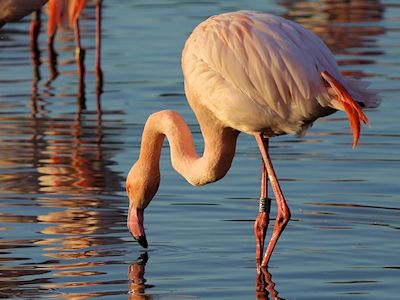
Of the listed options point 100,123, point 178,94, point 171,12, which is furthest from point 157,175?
point 171,12

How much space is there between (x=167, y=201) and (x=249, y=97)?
1.66m

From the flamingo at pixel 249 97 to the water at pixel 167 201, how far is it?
0.29 metres

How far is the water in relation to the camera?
7.16 m

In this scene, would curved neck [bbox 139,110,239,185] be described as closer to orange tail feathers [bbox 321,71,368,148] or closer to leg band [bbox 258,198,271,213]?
leg band [bbox 258,198,271,213]

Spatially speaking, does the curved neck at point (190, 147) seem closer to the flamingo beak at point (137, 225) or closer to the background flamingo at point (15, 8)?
the flamingo beak at point (137, 225)

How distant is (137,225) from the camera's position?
7723 millimetres

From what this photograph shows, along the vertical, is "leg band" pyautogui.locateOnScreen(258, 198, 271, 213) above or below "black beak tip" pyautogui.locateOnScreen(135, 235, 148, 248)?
A: above

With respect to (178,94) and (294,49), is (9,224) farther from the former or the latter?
(178,94)

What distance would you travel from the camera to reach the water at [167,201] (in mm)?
7156

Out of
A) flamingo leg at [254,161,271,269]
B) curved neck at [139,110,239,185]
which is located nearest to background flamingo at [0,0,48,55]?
curved neck at [139,110,239,185]

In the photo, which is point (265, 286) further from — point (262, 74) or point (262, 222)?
point (262, 74)

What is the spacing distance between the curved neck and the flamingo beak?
0.25 metres

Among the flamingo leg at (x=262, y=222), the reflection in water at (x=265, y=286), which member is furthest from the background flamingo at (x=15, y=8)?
the reflection in water at (x=265, y=286)

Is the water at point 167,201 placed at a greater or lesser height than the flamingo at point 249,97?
lesser
